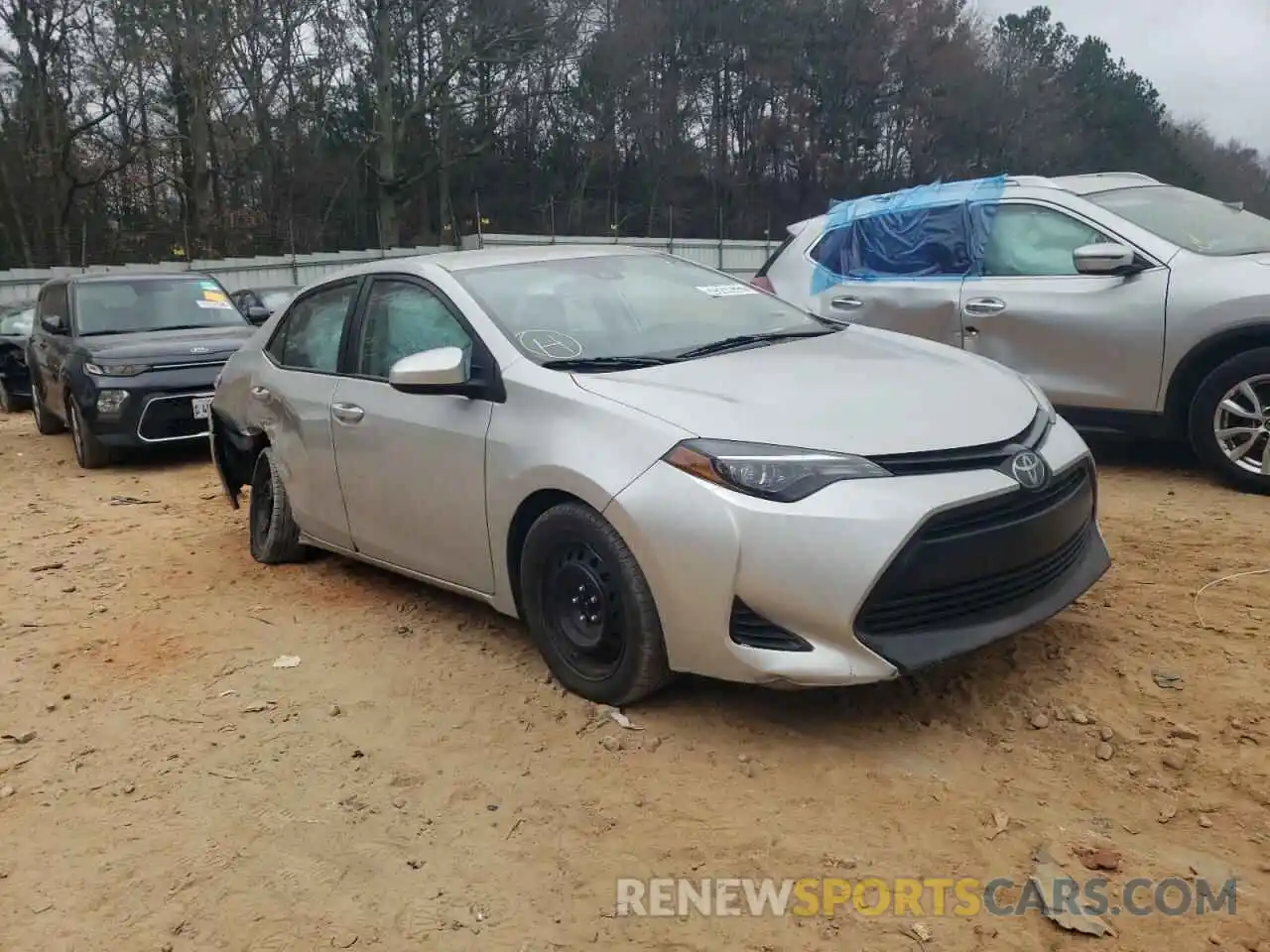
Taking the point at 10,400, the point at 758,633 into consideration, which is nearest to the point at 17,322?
the point at 10,400

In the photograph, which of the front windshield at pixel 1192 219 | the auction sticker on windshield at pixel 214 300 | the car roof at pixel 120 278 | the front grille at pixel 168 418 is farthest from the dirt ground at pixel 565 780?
the car roof at pixel 120 278

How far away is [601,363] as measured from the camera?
12.1ft

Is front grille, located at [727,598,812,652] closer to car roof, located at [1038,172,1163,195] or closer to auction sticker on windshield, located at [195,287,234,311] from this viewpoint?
car roof, located at [1038,172,1163,195]

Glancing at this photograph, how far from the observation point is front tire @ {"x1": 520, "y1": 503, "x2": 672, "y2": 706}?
323cm

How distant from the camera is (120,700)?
3.91m

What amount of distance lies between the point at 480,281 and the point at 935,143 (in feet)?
155

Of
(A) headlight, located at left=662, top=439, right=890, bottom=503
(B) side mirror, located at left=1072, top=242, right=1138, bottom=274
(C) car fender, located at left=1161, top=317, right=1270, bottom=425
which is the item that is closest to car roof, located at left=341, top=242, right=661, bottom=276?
(A) headlight, located at left=662, top=439, right=890, bottom=503

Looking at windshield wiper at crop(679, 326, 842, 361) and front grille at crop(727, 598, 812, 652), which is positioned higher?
windshield wiper at crop(679, 326, 842, 361)

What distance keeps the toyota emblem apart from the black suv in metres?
7.13

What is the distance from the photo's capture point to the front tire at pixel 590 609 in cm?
323

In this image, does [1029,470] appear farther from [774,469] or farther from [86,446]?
[86,446]

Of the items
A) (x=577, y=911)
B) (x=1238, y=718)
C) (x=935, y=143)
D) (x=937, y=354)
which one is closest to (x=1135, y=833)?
(x=1238, y=718)

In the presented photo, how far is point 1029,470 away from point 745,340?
1.27 meters

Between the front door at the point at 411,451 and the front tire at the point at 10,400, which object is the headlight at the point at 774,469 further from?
the front tire at the point at 10,400
